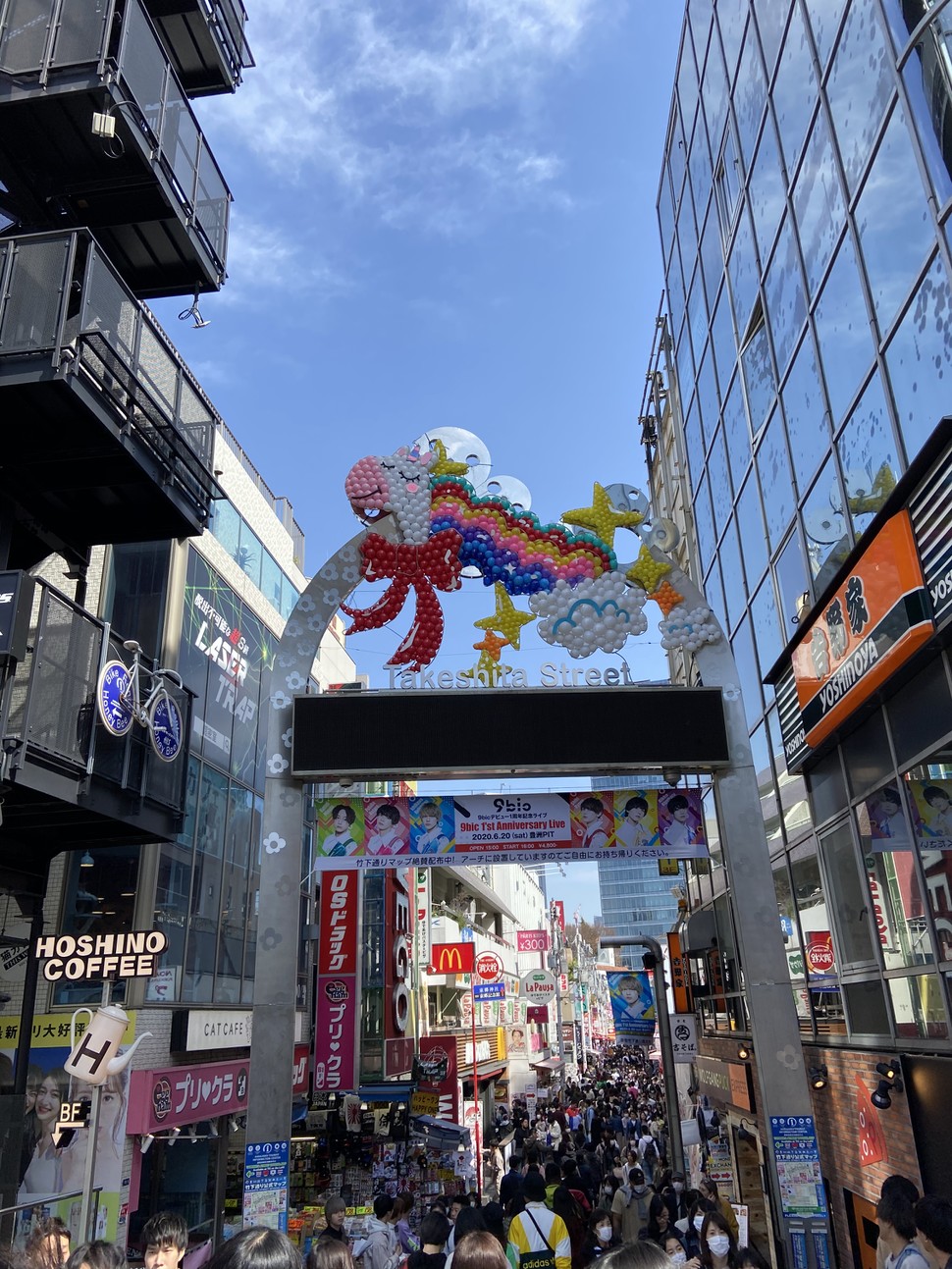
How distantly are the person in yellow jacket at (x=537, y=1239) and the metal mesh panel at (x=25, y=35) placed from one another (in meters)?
13.0

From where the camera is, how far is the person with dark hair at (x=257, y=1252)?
326 centimetres

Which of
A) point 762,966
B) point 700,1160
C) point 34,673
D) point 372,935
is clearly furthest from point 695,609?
point 372,935

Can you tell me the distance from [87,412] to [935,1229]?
1011 cm

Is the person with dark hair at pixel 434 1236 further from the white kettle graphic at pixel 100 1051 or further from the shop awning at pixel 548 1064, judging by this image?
the shop awning at pixel 548 1064

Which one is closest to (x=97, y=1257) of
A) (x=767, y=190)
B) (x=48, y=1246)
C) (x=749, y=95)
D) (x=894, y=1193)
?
(x=48, y=1246)

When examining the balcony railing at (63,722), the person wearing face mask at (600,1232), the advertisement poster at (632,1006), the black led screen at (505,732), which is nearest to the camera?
the balcony railing at (63,722)

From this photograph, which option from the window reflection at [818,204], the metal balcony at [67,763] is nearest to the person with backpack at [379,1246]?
the metal balcony at [67,763]

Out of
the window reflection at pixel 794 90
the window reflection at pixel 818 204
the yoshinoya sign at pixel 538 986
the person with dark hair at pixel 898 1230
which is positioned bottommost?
the person with dark hair at pixel 898 1230

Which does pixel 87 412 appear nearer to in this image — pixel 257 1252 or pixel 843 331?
pixel 843 331

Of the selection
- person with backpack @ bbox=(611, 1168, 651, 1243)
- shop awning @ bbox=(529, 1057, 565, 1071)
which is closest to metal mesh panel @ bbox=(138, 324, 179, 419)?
person with backpack @ bbox=(611, 1168, 651, 1243)

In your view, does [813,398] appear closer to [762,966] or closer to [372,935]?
[762,966]

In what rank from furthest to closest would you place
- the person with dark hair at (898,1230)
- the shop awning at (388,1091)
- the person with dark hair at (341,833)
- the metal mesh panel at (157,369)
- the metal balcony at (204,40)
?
the shop awning at (388,1091) → the metal balcony at (204,40) → the metal mesh panel at (157,369) → the person with dark hair at (341,833) → the person with dark hair at (898,1230)

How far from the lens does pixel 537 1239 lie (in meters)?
7.73

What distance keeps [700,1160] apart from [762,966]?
14257 millimetres
